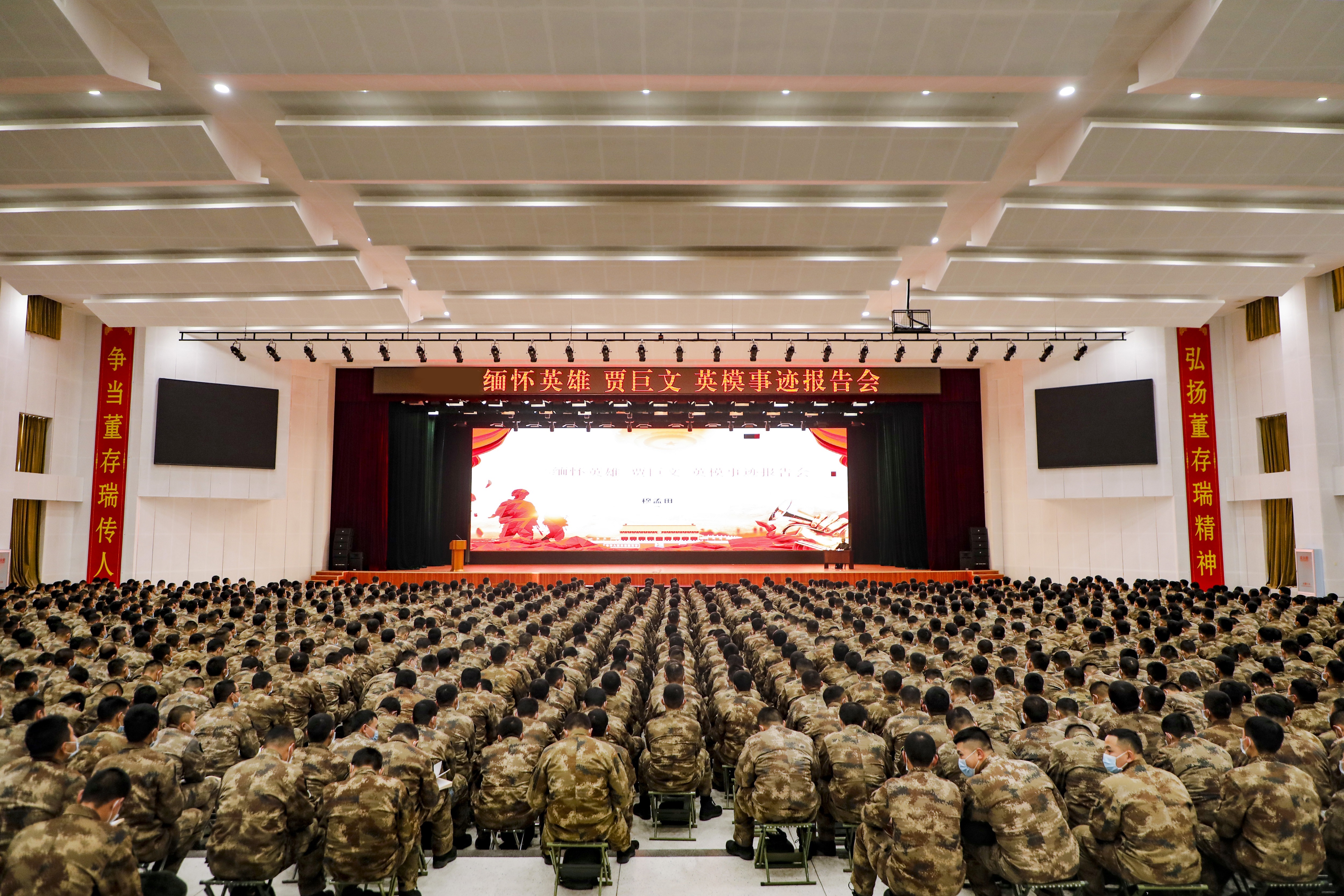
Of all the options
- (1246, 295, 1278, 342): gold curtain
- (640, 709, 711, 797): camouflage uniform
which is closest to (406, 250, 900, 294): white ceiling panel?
(1246, 295, 1278, 342): gold curtain

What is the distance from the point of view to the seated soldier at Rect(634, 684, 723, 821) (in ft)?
16.7

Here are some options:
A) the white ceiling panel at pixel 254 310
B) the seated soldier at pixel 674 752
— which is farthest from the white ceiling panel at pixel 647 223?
the seated soldier at pixel 674 752

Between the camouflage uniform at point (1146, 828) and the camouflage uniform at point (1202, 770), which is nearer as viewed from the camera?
the camouflage uniform at point (1146, 828)

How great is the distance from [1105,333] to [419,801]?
54.1 ft

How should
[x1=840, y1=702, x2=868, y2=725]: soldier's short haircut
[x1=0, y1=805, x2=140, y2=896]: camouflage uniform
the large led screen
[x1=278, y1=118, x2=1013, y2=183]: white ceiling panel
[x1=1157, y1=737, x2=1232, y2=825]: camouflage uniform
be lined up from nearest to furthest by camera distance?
1. [x1=0, y1=805, x2=140, y2=896]: camouflage uniform
2. [x1=1157, y1=737, x2=1232, y2=825]: camouflage uniform
3. [x1=840, y1=702, x2=868, y2=725]: soldier's short haircut
4. [x1=278, y1=118, x2=1013, y2=183]: white ceiling panel
5. the large led screen

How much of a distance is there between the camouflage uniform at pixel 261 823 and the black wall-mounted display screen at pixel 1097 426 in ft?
53.7

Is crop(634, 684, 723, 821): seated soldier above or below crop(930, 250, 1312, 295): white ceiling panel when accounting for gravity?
below

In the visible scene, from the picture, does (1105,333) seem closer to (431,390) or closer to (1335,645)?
(1335,645)

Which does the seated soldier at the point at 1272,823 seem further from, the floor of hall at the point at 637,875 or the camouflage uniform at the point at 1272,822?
the floor of hall at the point at 637,875

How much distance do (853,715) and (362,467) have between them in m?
17.7

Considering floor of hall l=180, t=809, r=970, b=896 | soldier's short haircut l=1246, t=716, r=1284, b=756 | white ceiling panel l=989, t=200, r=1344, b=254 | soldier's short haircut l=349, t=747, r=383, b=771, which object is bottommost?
floor of hall l=180, t=809, r=970, b=896

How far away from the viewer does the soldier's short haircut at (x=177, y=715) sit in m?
4.57

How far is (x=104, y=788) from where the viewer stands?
121 inches

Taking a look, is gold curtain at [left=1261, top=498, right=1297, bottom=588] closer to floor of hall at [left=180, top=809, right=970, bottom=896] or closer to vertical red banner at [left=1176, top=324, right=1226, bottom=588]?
vertical red banner at [left=1176, top=324, right=1226, bottom=588]
